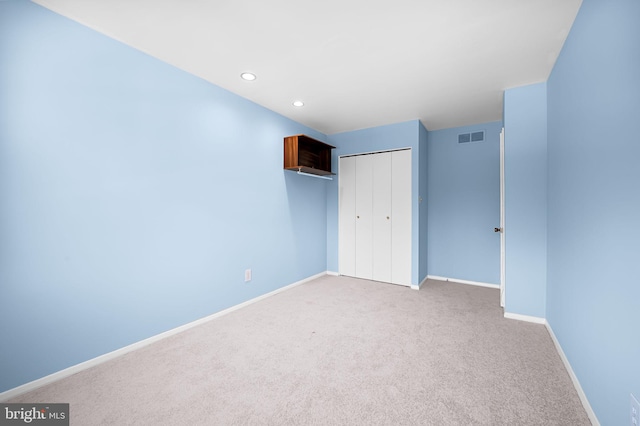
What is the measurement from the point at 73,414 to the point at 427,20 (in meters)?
3.42

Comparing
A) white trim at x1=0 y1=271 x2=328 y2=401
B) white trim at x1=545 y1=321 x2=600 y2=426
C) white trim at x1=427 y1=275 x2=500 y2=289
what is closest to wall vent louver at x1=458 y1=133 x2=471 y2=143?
white trim at x1=427 y1=275 x2=500 y2=289

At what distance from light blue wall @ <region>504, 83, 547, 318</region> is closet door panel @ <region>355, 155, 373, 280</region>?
1948 mm

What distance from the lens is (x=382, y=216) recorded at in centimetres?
430

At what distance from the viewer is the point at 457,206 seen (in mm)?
4309

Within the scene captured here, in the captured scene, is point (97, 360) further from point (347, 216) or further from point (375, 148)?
point (375, 148)

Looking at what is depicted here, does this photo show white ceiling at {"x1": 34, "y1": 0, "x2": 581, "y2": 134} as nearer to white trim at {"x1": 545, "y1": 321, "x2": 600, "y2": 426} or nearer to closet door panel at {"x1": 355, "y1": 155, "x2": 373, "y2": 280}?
closet door panel at {"x1": 355, "y1": 155, "x2": 373, "y2": 280}

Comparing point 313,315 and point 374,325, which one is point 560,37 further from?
point 313,315

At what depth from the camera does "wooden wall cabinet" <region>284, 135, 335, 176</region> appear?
3658mm

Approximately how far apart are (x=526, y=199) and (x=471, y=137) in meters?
1.77

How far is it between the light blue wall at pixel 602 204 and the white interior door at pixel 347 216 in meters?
2.81

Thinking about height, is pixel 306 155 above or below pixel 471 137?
below

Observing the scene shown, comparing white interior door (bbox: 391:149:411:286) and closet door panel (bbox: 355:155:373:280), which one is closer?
white interior door (bbox: 391:149:411:286)

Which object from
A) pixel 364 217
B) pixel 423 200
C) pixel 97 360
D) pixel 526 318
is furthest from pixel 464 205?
pixel 97 360

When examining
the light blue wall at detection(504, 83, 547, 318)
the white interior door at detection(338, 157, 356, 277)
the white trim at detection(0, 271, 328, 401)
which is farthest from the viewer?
the white interior door at detection(338, 157, 356, 277)
